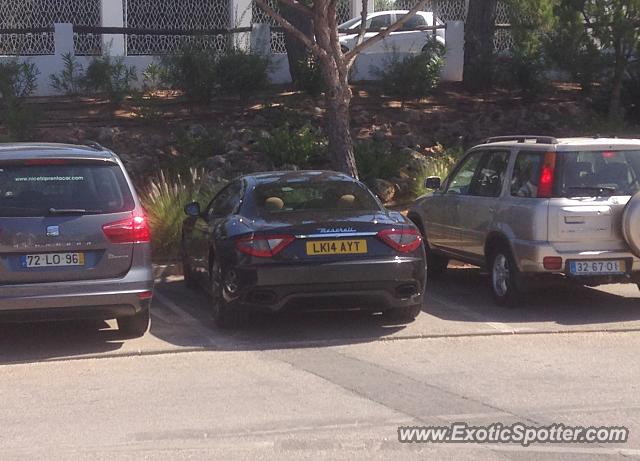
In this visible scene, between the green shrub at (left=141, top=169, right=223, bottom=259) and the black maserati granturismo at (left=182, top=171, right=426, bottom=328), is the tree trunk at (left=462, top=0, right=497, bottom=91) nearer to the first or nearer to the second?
the green shrub at (left=141, top=169, right=223, bottom=259)

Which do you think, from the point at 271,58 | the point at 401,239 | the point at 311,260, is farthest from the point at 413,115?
the point at 311,260

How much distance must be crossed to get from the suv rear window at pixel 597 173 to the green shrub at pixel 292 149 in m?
7.85

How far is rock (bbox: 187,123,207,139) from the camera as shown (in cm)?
1820

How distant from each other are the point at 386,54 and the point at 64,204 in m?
14.4

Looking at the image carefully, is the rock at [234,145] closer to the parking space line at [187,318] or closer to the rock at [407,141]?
the rock at [407,141]

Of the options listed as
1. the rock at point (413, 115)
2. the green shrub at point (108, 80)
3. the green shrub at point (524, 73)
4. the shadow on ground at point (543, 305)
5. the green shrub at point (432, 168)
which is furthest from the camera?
the green shrub at point (524, 73)

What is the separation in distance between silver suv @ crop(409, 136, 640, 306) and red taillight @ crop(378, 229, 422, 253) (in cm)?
124

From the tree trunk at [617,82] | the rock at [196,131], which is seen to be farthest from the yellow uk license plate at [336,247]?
the tree trunk at [617,82]

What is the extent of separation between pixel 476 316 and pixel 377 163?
7100mm

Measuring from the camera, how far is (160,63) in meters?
20.3

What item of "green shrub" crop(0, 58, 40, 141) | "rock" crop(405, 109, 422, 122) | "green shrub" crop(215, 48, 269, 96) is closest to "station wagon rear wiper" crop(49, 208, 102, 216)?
"green shrub" crop(0, 58, 40, 141)

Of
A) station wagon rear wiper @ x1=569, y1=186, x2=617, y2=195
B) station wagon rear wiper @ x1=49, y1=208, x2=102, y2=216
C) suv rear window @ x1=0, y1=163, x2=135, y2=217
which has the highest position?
suv rear window @ x1=0, y1=163, x2=135, y2=217

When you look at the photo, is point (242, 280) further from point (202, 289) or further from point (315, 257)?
point (202, 289)

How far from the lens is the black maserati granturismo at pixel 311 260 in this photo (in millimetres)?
8969
